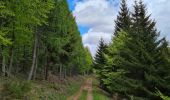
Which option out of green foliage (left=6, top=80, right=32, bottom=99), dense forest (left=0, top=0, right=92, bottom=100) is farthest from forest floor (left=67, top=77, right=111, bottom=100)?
green foliage (left=6, top=80, right=32, bottom=99)

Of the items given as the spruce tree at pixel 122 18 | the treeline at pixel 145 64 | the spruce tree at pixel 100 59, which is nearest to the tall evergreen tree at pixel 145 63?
the treeline at pixel 145 64

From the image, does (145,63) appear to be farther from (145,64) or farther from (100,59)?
(100,59)

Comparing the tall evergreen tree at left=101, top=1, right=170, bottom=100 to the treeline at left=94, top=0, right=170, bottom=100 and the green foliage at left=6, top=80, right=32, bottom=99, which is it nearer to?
the treeline at left=94, top=0, right=170, bottom=100

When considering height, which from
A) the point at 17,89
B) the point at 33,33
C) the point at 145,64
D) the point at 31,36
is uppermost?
the point at 33,33

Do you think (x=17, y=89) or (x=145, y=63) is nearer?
(x=17, y=89)

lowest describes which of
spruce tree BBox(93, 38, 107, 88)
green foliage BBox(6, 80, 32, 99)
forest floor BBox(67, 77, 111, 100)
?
forest floor BBox(67, 77, 111, 100)

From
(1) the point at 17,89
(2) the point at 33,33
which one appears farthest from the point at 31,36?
(1) the point at 17,89

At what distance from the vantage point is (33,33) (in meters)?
36.1

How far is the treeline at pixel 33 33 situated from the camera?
2845 centimetres

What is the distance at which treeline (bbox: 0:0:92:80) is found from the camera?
93.4 feet

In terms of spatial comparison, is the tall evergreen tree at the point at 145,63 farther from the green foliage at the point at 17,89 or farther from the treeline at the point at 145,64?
the green foliage at the point at 17,89

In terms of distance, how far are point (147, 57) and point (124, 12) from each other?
22646 millimetres

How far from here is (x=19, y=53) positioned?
138ft

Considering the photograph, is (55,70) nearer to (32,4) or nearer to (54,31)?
(54,31)
